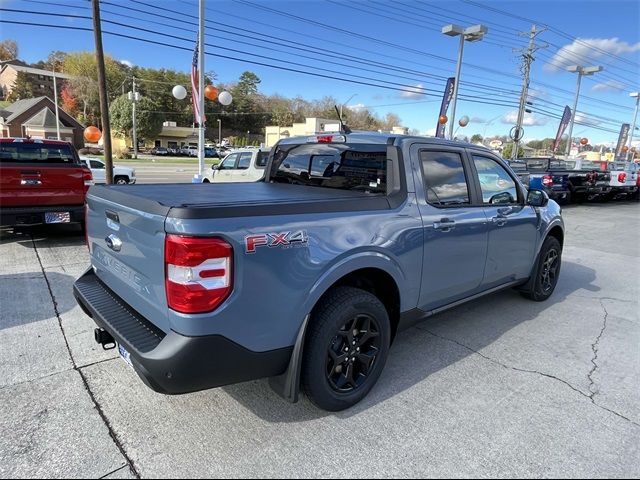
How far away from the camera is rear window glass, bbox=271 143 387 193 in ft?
10.9

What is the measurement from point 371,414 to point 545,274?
340cm

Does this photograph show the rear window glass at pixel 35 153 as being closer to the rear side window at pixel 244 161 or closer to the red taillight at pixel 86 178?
the red taillight at pixel 86 178

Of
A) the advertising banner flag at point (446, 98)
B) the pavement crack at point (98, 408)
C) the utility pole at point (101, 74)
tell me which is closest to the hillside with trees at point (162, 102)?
the advertising banner flag at point (446, 98)

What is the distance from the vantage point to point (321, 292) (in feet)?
8.23

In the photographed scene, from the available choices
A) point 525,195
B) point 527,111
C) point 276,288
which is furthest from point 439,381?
point 527,111

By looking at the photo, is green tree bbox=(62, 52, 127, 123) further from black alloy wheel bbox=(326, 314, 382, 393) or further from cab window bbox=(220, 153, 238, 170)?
black alloy wheel bbox=(326, 314, 382, 393)

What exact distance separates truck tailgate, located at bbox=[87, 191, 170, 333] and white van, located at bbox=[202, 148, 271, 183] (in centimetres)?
974

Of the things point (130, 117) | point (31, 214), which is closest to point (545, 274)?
point (31, 214)

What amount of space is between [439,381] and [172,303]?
214 cm

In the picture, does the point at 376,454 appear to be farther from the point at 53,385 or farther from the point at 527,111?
the point at 527,111

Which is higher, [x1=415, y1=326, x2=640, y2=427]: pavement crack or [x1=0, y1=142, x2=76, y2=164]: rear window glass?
[x1=0, y1=142, x2=76, y2=164]: rear window glass

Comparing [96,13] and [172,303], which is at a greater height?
[96,13]

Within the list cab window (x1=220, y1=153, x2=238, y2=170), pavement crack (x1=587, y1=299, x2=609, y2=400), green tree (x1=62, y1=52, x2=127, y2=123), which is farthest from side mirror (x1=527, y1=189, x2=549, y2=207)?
green tree (x1=62, y1=52, x2=127, y2=123)

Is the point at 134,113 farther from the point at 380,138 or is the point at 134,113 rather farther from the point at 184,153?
the point at 380,138
